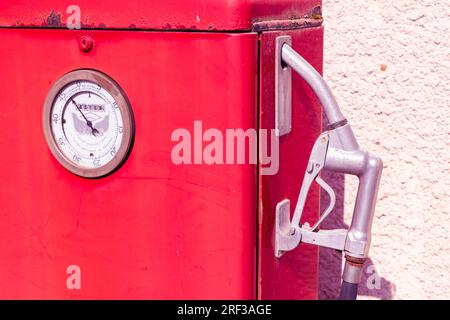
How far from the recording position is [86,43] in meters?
1.55

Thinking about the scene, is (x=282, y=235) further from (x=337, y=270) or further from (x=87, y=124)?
(x=337, y=270)

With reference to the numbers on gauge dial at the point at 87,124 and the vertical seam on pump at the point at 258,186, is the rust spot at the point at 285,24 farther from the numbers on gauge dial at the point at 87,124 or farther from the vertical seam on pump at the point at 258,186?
the numbers on gauge dial at the point at 87,124

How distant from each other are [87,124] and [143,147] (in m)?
0.12

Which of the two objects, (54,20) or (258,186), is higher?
(54,20)

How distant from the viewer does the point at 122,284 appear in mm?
1632

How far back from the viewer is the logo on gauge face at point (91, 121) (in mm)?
1557

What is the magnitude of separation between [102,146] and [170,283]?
0.29m

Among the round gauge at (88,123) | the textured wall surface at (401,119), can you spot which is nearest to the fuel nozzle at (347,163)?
the round gauge at (88,123)

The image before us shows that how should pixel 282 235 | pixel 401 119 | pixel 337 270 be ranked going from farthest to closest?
pixel 337 270, pixel 401 119, pixel 282 235

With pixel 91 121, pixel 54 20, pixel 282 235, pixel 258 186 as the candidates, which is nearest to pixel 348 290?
pixel 282 235

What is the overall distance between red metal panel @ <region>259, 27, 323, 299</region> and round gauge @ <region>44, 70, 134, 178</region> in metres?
0.26
